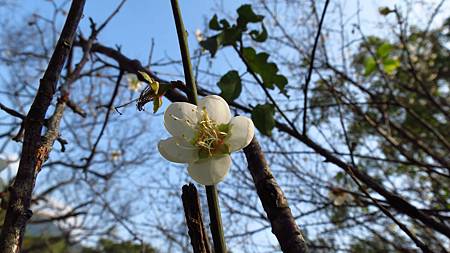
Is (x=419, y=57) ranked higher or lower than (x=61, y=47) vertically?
higher

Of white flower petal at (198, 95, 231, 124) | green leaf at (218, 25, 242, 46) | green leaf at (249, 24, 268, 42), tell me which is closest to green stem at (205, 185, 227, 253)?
white flower petal at (198, 95, 231, 124)

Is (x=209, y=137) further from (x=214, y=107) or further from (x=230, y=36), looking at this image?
(x=230, y=36)

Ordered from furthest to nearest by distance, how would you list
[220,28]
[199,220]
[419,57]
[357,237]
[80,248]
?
[80,248], [419,57], [357,237], [220,28], [199,220]

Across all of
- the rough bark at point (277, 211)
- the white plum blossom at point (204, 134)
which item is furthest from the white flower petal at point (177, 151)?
the rough bark at point (277, 211)

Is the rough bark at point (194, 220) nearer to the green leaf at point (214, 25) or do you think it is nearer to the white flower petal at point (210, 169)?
the white flower petal at point (210, 169)

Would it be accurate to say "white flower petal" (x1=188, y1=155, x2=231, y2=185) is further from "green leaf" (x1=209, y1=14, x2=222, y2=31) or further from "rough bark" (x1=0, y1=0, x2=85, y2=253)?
"green leaf" (x1=209, y1=14, x2=222, y2=31)

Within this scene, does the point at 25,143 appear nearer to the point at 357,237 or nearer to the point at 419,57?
the point at 357,237

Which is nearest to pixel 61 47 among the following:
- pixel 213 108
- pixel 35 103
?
pixel 35 103
